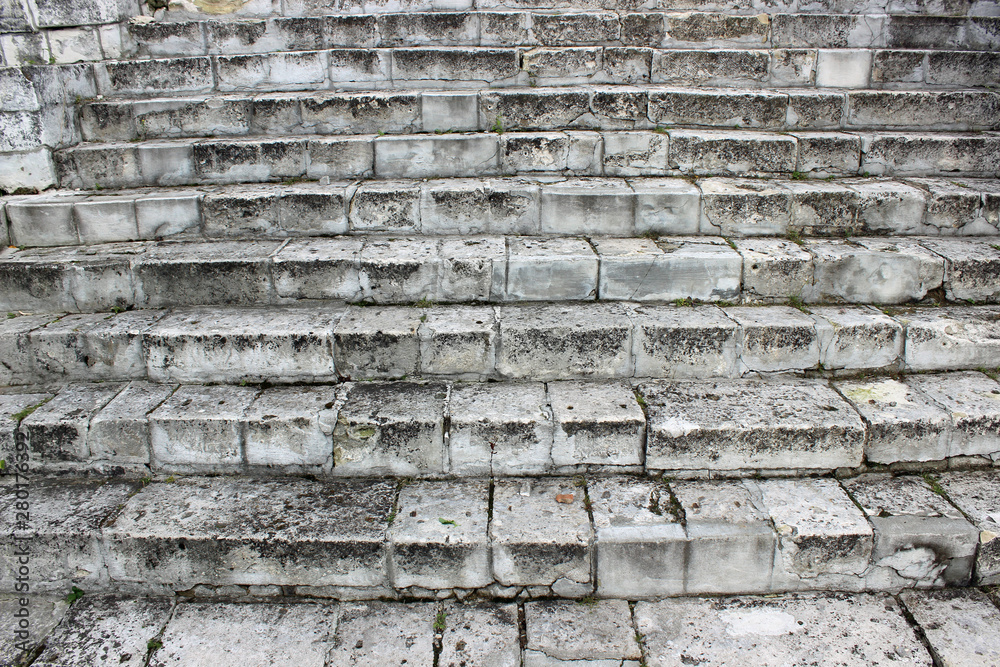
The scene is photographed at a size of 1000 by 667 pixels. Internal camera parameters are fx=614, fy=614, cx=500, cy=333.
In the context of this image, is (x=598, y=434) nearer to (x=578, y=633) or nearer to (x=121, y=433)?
(x=578, y=633)

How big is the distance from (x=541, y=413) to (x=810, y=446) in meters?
1.41

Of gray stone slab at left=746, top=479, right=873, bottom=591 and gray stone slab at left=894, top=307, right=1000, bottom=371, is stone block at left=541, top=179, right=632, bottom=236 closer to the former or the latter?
gray stone slab at left=894, top=307, right=1000, bottom=371

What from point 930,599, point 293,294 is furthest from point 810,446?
point 293,294

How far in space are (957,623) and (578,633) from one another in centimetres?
170

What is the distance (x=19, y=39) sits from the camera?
15.4ft

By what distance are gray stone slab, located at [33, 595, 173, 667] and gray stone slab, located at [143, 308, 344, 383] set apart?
1252 millimetres

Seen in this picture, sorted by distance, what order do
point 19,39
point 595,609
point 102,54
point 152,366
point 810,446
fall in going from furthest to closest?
1. point 102,54
2. point 19,39
3. point 152,366
4. point 810,446
5. point 595,609

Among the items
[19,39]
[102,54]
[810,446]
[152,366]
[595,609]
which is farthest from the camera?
[102,54]

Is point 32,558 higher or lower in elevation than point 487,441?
lower

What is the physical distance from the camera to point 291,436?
327 cm

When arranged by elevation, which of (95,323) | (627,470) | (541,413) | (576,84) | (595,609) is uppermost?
(576,84)

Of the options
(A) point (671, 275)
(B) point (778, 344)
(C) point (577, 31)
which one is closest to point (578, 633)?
(B) point (778, 344)

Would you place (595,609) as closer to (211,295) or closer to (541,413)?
(541,413)

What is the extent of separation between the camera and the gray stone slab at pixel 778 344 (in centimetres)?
358
